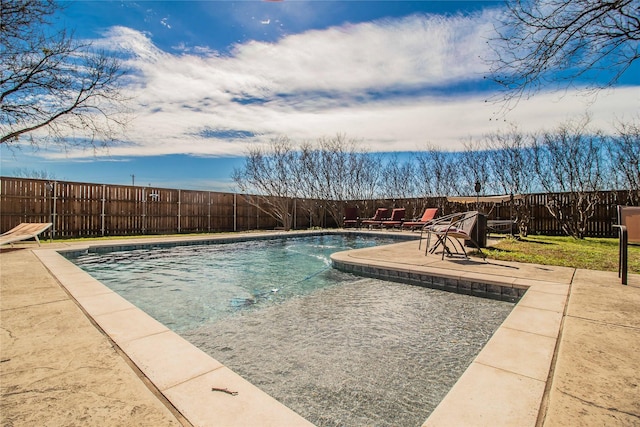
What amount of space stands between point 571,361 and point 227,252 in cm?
743

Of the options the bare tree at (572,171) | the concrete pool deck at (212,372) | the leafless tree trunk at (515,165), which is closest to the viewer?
the concrete pool deck at (212,372)

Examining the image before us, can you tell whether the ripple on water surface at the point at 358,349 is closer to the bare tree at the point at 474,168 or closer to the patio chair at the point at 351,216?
the bare tree at the point at 474,168

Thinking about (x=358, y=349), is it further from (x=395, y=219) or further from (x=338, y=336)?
(x=395, y=219)

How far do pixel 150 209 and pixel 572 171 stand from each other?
50.0 ft

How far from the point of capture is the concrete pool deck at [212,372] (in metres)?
1.27

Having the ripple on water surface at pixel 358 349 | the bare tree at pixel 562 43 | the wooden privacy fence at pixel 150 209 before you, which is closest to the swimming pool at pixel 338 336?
the ripple on water surface at pixel 358 349

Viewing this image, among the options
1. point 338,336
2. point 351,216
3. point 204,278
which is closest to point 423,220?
point 351,216

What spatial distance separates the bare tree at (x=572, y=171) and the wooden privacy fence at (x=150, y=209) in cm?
34

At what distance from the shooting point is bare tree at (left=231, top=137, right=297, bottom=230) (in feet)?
52.3

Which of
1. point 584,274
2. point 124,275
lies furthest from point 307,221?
point 584,274

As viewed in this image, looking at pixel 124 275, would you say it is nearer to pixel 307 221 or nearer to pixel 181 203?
pixel 181 203

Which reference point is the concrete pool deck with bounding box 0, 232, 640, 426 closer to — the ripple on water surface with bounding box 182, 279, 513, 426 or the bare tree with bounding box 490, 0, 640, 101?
the ripple on water surface with bounding box 182, 279, 513, 426

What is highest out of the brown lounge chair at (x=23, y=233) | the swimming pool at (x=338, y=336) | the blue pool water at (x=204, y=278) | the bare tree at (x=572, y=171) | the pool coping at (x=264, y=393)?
the bare tree at (x=572, y=171)

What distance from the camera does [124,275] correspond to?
5215mm
